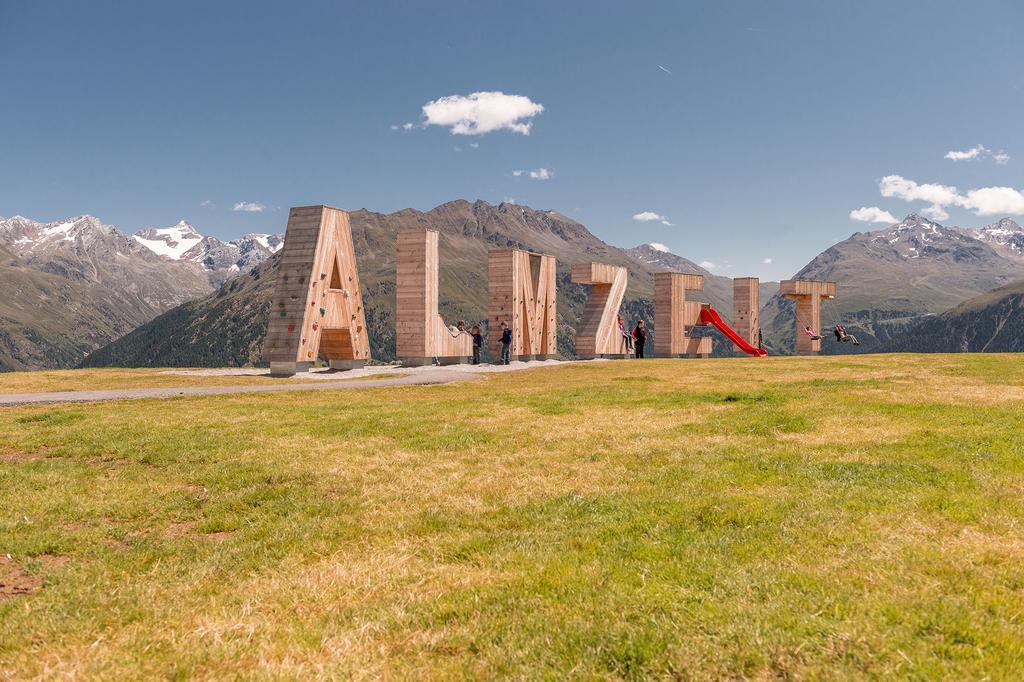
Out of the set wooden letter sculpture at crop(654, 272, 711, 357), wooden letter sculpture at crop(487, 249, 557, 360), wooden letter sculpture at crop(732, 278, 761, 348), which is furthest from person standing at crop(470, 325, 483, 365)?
wooden letter sculpture at crop(732, 278, 761, 348)

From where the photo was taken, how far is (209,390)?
2661 centimetres

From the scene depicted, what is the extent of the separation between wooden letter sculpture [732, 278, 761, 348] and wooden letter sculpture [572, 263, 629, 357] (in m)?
12.6

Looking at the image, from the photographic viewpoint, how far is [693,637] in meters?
5.71

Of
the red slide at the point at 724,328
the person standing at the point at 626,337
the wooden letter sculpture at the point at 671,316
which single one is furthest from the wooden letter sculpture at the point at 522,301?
the red slide at the point at 724,328

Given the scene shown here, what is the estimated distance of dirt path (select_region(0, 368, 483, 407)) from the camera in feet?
77.8

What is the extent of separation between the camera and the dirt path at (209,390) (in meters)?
23.7

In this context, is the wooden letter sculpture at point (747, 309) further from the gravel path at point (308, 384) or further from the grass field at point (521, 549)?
the grass field at point (521, 549)

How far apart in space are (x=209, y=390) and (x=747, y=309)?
46.6 metres

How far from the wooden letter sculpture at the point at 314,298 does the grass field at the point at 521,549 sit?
1917 cm

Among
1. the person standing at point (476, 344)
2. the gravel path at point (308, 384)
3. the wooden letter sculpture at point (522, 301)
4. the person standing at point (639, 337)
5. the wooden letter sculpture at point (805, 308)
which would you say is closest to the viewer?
the gravel path at point (308, 384)

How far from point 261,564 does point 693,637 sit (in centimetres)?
486

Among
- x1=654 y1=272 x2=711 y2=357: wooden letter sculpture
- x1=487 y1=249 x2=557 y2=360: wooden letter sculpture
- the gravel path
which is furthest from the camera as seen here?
x1=654 y1=272 x2=711 y2=357: wooden letter sculpture

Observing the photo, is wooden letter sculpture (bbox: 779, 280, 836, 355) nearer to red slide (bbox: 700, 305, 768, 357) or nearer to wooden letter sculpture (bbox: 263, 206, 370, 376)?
red slide (bbox: 700, 305, 768, 357)

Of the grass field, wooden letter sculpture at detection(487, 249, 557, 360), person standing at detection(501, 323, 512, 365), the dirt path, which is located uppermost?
wooden letter sculpture at detection(487, 249, 557, 360)
